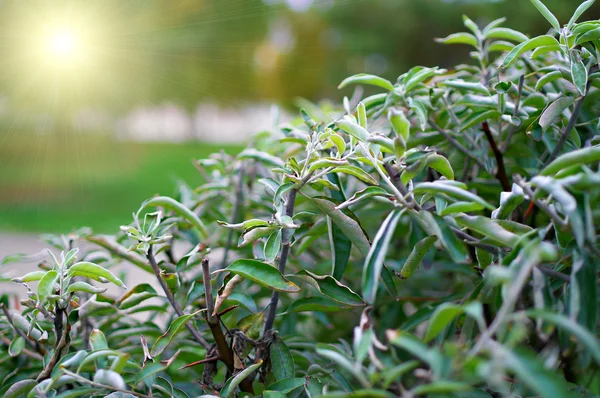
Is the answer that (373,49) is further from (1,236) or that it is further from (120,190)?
(1,236)

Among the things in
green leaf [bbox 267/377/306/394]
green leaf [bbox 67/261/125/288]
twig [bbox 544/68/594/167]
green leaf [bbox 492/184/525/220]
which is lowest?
green leaf [bbox 267/377/306/394]

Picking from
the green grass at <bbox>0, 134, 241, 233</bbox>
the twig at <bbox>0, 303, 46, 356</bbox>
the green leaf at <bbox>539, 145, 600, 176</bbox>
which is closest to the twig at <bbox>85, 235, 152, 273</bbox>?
the twig at <bbox>0, 303, 46, 356</bbox>

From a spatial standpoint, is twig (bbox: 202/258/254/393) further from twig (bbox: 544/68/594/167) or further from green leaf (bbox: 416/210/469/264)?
twig (bbox: 544/68/594/167)

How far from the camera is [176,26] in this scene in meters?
11.0

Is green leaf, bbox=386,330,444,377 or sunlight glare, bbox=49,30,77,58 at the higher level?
sunlight glare, bbox=49,30,77,58

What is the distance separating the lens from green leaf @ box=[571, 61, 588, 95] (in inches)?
26.7

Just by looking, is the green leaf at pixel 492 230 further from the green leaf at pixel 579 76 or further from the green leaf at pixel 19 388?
the green leaf at pixel 19 388

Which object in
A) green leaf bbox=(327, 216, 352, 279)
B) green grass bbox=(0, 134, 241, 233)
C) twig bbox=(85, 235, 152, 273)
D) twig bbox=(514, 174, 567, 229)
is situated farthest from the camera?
green grass bbox=(0, 134, 241, 233)

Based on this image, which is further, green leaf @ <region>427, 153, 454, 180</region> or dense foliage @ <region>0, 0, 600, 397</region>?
green leaf @ <region>427, 153, 454, 180</region>

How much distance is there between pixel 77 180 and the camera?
29.9 ft

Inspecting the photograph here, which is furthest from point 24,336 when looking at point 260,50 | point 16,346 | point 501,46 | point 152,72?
point 260,50

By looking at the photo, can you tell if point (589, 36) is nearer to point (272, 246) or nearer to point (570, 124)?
point (570, 124)

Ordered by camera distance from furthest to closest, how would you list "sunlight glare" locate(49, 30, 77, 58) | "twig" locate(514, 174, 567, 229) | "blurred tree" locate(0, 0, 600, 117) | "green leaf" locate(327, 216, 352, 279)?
"blurred tree" locate(0, 0, 600, 117), "sunlight glare" locate(49, 30, 77, 58), "green leaf" locate(327, 216, 352, 279), "twig" locate(514, 174, 567, 229)

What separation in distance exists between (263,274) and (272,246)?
0.04 m
